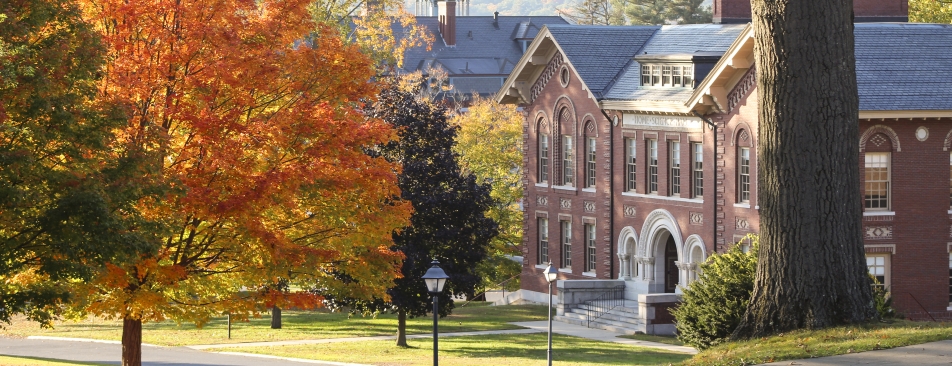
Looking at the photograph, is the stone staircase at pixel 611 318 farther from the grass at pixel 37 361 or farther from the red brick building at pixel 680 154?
the grass at pixel 37 361

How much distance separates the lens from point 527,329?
42.1 m

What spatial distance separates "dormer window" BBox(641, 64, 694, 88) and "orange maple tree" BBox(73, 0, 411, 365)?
1929 centimetres

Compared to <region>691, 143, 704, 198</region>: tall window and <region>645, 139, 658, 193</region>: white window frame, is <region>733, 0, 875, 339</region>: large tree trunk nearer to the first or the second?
<region>691, 143, 704, 198</region>: tall window

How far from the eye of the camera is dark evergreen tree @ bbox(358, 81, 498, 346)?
1423 inches

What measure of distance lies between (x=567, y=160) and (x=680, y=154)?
7056 mm

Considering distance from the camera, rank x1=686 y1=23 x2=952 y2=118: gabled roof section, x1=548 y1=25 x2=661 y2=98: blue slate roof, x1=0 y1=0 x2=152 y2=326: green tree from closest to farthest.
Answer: x1=0 y1=0 x2=152 y2=326: green tree < x1=686 y1=23 x2=952 y2=118: gabled roof section < x1=548 y1=25 x2=661 y2=98: blue slate roof

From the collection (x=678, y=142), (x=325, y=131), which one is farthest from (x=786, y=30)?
(x=678, y=142)

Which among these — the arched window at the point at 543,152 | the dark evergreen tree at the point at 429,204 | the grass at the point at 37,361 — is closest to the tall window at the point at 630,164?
the arched window at the point at 543,152

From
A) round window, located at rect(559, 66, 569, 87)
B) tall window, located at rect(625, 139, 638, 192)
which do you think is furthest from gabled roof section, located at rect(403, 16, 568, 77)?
tall window, located at rect(625, 139, 638, 192)

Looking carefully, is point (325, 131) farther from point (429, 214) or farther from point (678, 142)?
point (678, 142)

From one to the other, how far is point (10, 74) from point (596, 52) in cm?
3218

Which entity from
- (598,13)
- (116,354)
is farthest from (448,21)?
(116,354)

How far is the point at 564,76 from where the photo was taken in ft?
155

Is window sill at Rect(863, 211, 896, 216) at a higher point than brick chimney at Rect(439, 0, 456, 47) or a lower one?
lower
